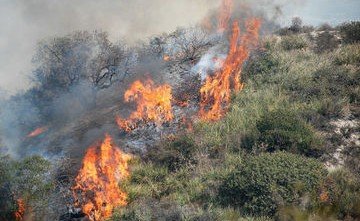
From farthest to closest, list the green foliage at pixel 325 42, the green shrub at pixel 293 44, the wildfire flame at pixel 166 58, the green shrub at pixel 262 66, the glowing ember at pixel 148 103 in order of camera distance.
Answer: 1. the green shrub at pixel 293 44
2. the wildfire flame at pixel 166 58
3. the green foliage at pixel 325 42
4. the green shrub at pixel 262 66
5. the glowing ember at pixel 148 103

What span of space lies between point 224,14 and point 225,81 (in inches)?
301

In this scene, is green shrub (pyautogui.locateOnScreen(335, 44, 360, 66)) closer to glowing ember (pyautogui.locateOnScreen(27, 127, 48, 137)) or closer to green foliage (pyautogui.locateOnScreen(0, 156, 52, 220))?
glowing ember (pyautogui.locateOnScreen(27, 127, 48, 137))

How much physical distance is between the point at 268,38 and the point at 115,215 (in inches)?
594

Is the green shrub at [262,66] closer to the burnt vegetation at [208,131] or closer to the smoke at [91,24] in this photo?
the burnt vegetation at [208,131]

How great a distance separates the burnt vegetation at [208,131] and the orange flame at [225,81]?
45cm

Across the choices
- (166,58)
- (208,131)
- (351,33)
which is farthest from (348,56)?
(166,58)

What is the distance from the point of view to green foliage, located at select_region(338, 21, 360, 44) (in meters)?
23.2

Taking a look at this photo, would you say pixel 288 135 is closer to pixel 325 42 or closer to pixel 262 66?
pixel 262 66

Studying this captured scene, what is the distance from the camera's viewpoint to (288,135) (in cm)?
1455

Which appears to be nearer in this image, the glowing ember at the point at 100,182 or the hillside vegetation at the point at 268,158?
the hillside vegetation at the point at 268,158

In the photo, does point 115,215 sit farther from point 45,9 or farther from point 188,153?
point 45,9

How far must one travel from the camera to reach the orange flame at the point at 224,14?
82.3 feet

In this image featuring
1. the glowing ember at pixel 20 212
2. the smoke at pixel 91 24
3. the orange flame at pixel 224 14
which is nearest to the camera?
the glowing ember at pixel 20 212

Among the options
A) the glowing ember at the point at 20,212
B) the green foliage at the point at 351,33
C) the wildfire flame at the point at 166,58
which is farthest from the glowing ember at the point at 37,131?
the green foliage at the point at 351,33
